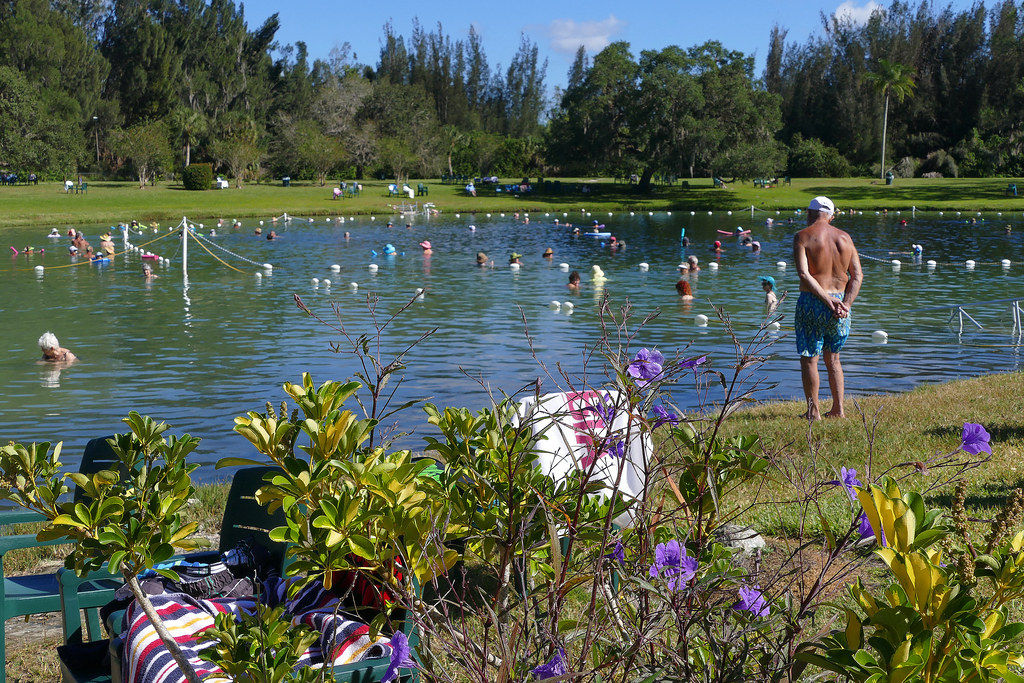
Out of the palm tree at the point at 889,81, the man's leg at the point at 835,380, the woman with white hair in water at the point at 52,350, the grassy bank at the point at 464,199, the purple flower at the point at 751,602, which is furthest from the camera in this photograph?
the palm tree at the point at 889,81

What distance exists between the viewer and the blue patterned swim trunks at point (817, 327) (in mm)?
7473

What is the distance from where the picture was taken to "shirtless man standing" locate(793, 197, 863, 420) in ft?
24.3

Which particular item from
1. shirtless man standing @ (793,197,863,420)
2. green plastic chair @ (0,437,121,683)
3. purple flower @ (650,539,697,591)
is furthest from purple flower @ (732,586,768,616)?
shirtless man standing @ (793,197,863,420)

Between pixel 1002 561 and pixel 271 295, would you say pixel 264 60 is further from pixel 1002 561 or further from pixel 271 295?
pixel 1002 561

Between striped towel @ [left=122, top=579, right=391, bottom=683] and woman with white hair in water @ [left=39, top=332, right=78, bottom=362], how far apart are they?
10965 millimetres

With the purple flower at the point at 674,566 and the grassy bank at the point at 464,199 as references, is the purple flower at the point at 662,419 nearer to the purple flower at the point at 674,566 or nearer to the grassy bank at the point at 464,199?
the purple flower at the point at 674,566

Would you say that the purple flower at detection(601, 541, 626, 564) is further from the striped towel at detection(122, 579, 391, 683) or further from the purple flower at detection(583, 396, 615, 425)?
the striped towel at detection(122, 579, 391, 683)

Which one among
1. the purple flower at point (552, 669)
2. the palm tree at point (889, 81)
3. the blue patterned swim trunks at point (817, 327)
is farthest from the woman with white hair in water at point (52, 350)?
the palm tree at point (889, 81)

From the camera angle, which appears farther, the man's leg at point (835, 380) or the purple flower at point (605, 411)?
the man's leg at point (835, 380)

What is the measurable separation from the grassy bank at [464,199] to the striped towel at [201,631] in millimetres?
37955

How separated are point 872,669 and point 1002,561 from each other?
1.41 ft

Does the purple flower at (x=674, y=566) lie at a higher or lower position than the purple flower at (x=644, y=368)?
lower

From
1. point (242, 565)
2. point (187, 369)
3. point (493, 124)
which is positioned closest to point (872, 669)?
point (242, 565)

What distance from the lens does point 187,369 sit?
12859 mm
